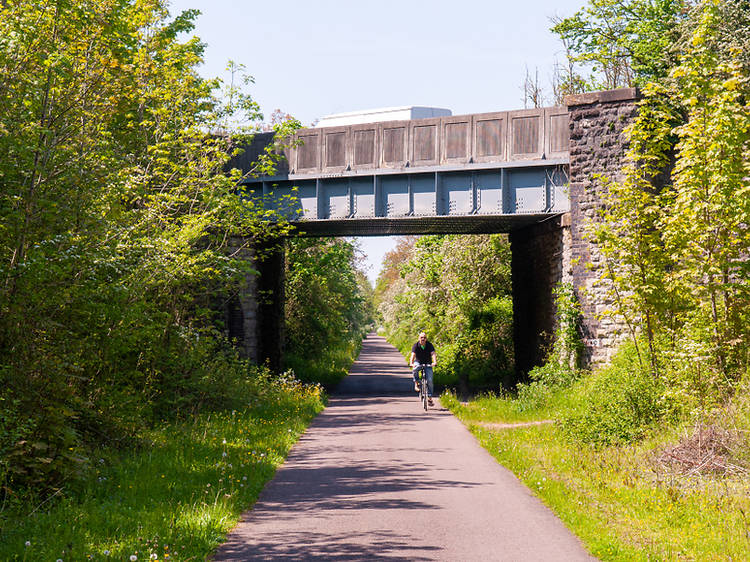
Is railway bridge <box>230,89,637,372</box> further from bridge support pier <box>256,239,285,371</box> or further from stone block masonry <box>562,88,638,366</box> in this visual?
bridge support pier <box>256,239,285,371</box>

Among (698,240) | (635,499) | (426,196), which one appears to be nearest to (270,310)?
(426,196)

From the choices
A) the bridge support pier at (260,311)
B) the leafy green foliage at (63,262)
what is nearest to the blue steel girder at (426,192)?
the bridge support pier at (260,311)

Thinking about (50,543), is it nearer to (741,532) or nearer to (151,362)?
(741,532)

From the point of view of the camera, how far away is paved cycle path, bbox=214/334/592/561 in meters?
6.66

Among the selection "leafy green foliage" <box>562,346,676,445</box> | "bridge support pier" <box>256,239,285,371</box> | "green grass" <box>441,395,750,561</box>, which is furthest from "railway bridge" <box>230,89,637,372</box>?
"green grass" <box>441,395,750,561</box>

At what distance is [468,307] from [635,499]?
22889mm

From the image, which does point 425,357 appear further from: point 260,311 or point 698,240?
point 698,240

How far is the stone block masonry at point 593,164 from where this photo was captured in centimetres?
1842

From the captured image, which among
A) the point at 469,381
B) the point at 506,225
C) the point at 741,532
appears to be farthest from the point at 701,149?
the point at 469,381

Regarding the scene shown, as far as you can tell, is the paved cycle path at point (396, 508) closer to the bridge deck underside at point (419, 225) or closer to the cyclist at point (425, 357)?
the cyclist at point (425, 357)

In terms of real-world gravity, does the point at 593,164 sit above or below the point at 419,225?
above

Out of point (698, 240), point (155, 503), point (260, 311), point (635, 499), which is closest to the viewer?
point (155, 503)

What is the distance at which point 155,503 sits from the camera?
7.93 m

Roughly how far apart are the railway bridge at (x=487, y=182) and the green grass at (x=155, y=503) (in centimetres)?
814
